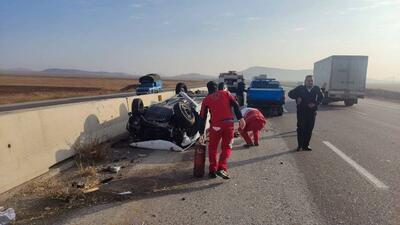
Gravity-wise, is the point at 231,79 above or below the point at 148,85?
above

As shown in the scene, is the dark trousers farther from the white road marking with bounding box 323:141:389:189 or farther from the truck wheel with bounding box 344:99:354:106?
the truck wheel with bounding box 344:99:354:106

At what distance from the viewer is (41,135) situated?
25.4ft

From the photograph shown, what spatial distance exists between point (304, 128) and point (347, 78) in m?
21.2

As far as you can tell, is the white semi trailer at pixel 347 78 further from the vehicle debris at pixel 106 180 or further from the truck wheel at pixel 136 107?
the vehicle debris at pixel 106 180

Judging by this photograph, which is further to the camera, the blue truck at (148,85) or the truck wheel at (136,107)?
the blue truck at (148,85)

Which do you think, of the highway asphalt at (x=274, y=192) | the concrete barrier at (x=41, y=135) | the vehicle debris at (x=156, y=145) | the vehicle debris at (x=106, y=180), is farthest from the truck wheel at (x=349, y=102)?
the vehicle debris at (x=106, y=180)

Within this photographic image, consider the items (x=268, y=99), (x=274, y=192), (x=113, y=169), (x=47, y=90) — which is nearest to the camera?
(x=274, y=192)

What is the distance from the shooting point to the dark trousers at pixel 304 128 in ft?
35.7

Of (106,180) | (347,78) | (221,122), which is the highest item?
(221,122)

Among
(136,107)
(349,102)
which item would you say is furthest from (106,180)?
(349,102)

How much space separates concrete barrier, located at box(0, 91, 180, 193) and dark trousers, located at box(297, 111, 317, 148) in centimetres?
494

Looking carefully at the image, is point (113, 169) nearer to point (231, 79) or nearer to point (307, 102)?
point (307, 102)

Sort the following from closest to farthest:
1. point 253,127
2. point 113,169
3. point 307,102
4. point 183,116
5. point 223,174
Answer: point 223,174 < point 113,169 < point 307,102 < point 183,116 < point 253,127

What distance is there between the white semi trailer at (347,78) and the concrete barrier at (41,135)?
22.9m
